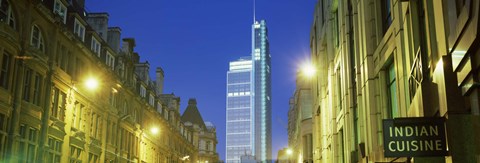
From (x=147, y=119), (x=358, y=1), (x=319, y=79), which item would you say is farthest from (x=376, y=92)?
(x=147, y=119)

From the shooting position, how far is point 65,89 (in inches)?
1497

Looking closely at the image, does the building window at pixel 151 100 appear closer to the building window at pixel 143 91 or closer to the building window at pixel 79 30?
the building window at pixel 143 91

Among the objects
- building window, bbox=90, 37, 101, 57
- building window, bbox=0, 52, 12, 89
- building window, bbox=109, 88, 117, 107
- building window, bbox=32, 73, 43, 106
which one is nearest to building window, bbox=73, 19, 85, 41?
building window, bbox=90, 37, 101, 57

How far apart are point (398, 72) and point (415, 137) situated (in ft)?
22.9

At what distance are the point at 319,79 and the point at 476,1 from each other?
3705cm

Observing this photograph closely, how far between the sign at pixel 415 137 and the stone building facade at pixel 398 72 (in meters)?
0.37

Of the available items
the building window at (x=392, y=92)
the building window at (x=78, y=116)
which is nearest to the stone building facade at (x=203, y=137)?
the building window at (x=78, y=116)

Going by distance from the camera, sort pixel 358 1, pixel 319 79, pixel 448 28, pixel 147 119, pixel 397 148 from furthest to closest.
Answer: pixel 147 119 → pixel 319 79 → pixel 358 1 → pixel 397 148 → pixel 448 28

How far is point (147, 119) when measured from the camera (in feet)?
208

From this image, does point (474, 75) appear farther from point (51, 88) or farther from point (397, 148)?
point (51, 88)

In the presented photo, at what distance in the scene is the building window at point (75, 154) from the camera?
132 ft

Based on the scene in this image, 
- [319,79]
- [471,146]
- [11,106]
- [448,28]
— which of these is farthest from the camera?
[319,79]

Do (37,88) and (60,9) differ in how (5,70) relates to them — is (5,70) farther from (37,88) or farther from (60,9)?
(60,9)

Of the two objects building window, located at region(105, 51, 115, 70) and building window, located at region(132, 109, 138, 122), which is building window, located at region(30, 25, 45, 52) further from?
building window, located at region(132, 109, 138, 122)
